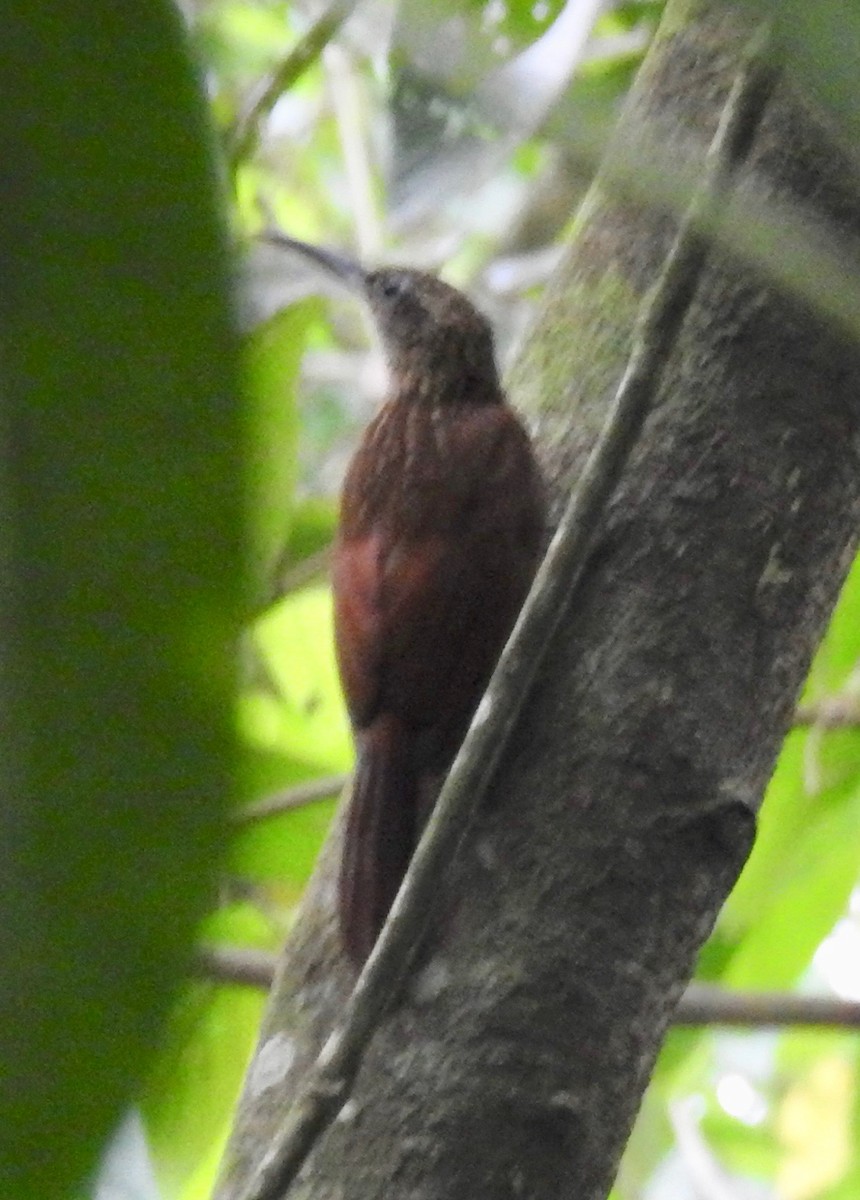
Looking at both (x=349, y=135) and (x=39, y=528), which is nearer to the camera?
(x=39, y=528)

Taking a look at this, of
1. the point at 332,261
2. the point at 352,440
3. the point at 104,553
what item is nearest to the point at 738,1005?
the point at 332,261

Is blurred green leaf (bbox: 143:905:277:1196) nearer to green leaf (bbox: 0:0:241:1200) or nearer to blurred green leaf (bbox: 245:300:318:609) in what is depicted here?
blurred green leaf (bbox: 245:300:318:609)

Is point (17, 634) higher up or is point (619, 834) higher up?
point (17, 634)

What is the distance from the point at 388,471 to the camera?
1.24 m

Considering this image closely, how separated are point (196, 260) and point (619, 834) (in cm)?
78

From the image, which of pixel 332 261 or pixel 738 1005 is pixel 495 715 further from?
pixel 332 261

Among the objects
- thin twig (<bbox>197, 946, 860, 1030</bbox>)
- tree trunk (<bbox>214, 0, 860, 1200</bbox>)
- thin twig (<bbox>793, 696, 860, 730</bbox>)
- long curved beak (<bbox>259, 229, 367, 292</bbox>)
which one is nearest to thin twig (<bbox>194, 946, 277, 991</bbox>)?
thin twig (<bbox>197, 946, 860, 1030</bbox>)

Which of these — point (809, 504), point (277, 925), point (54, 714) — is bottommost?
point (277, 925)

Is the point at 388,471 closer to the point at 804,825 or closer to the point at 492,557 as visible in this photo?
the point at 492,557

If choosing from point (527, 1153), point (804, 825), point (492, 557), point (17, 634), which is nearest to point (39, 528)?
point (17, 634)

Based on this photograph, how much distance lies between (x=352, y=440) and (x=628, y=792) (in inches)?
64.0

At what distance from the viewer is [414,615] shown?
3.75 feet

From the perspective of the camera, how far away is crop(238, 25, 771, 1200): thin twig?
68cm

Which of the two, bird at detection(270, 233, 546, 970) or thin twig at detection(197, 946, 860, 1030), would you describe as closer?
bird at detection(270, 233, 546, 970)
